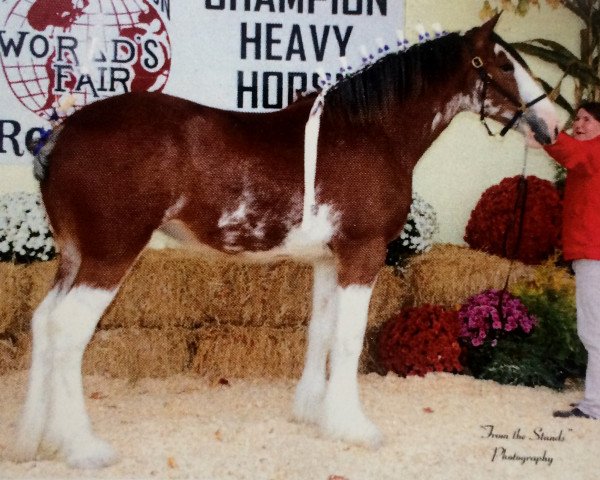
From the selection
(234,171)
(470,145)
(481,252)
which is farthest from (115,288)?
(470,145)

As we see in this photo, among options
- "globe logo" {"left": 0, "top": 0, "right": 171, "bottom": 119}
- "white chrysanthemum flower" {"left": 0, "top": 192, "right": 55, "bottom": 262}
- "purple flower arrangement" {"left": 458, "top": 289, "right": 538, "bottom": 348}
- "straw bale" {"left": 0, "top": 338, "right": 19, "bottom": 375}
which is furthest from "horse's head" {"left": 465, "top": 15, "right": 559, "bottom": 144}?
"straw bale" {"left": 0, "top": 338, "right": 19, "bottom": 375}

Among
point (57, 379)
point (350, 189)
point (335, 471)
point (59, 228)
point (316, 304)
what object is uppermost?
point (350, 189)

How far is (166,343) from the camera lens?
4.25m

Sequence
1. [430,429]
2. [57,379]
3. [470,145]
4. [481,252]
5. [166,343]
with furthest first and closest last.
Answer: [470,145]
[481,252]
[166,343]
[430,429]
[57,379]

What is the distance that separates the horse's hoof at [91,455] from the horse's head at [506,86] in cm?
214

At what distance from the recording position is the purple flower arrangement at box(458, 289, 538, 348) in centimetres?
417

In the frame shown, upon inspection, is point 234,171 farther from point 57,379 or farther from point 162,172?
point 57,379

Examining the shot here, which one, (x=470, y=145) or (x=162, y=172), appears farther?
(x=470, y=145)

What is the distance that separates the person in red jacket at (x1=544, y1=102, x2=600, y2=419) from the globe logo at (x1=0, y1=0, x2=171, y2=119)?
284 cm

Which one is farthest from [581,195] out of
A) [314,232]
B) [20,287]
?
[20,287]

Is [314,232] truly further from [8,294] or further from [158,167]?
[8,294]

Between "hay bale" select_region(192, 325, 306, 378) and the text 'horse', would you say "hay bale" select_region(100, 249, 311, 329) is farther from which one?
the text 'horse'

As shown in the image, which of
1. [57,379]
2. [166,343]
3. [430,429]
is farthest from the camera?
[166,343]

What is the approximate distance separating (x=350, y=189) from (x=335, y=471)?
3.70ft
